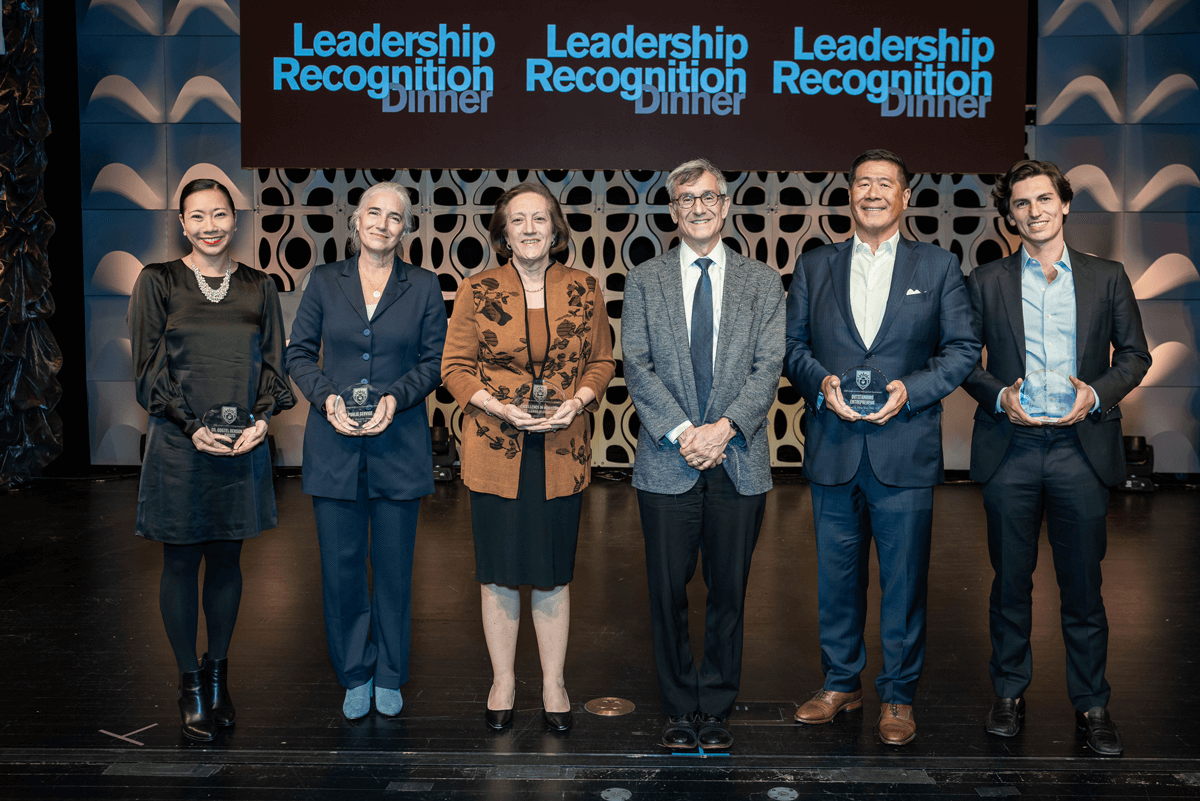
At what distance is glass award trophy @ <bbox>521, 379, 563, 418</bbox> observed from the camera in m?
2.73

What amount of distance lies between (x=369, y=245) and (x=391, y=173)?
509 centimetres

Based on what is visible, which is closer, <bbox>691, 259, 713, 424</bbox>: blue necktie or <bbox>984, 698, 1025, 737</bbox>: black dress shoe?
<bbox>691, 259, 713, 424</bbox>: blue necktie

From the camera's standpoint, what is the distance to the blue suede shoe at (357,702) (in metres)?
2.99

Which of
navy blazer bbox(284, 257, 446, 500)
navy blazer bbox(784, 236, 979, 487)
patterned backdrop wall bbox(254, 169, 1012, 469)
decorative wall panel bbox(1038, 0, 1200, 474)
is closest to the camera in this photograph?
navy blazer bbox(784, 236, 979, 487)

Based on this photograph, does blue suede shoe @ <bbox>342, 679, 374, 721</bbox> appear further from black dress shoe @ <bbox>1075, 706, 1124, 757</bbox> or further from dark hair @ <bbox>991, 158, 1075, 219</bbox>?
dark hair @ <bbox>991, 158, 1075, 219</bbox>

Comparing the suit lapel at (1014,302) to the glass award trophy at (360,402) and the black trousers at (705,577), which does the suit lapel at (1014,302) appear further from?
the glass award trophy at (360,402)

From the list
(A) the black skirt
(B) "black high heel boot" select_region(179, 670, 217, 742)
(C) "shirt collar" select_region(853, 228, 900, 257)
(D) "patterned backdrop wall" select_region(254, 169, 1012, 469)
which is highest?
(D) "patterned backdrop wall" select_region(254, 169, 1012, 469)

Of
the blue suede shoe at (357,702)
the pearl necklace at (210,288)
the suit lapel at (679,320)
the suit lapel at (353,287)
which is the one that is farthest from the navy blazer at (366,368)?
the suit lapel at (679,320)

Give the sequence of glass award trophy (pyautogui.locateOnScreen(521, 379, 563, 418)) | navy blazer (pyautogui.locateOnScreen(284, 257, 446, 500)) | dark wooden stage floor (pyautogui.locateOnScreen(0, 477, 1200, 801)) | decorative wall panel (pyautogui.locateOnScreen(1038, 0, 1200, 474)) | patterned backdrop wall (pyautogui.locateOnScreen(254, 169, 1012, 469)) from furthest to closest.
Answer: patterned backdrop wall (pyautogui.locateOnScreen(254, 169, 1012, 469))
decorative wall panel (pyautogui.locateOnScreen(1038, 0, 1200, 474))
navy blazer (pyautogui.locateOnScreen(284, 257, 446, 500))
glass award trophy (pyautogui.locateOnScreen(521, 379, 563, 418))
dark wooden stage floor (pyautogui.locateOnScreen(0, 477, 1200, 801))

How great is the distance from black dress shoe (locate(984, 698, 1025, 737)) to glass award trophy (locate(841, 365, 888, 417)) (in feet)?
3.47

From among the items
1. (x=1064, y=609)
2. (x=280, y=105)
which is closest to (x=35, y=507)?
(x=280, y=105)

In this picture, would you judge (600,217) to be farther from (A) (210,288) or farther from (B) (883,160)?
(A) (210,288)

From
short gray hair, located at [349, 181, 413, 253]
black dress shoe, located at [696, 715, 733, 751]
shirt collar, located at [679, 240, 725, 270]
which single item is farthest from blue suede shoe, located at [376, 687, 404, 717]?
shirt collar, located at [679, 240, 725, 270]

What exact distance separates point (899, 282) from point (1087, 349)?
2.03 feet
